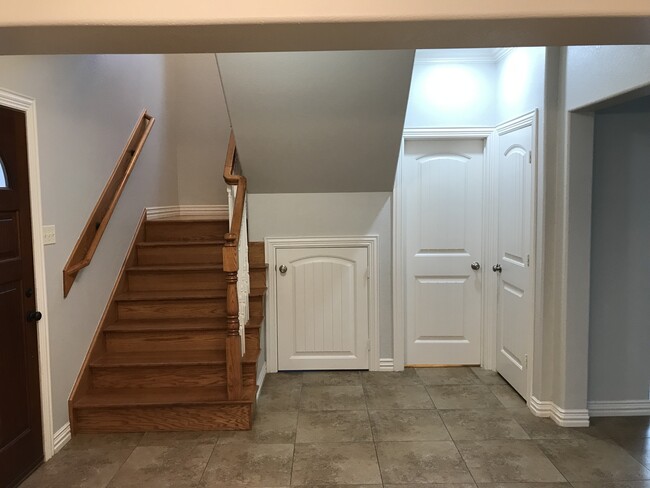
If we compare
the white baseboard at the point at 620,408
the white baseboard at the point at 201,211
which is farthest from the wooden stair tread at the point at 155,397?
the white baseboard at the point at 201,211

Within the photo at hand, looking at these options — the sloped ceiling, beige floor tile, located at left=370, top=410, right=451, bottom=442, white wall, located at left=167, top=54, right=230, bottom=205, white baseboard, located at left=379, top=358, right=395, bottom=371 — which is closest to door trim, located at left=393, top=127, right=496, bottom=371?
white baseboard, located at left=379, top=358, right=395, bottom=371

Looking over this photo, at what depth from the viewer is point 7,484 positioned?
2465 mm

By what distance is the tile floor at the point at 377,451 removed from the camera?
2.57 metres

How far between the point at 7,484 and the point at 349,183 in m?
2.74

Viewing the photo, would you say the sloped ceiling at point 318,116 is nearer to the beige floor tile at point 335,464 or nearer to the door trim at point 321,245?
the door trim at point 321,245

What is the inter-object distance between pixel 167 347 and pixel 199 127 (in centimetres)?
244

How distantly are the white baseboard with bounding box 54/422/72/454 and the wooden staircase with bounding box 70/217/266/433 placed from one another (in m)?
0.05

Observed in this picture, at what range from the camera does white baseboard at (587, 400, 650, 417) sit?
10.6 ft

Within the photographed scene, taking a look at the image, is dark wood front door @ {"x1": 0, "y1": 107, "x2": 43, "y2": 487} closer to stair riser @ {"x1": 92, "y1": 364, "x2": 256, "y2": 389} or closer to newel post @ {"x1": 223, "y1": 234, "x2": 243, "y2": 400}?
stair riser @ {"x1": 92, "y1": 364, "x2": 256, "y2": 389}

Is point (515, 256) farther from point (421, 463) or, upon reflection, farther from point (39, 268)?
point (39, 268)

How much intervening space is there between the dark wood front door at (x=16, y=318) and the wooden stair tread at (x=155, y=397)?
0.42m

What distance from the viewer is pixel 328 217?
4125 millimetres

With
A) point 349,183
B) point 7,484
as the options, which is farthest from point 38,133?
point 349,183

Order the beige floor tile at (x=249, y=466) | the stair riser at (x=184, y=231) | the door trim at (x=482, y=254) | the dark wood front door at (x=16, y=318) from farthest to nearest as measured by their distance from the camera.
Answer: the stair riser at (x=184, y=231) → the door trim at (x=482, y=254) → the beige floor tile at (x=249, y=466) → the dark wood front door at (x=16, y=318)
